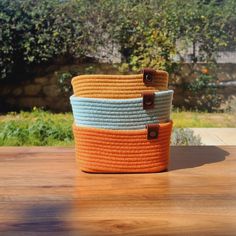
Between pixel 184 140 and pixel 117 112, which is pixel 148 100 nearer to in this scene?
pixel 117 112

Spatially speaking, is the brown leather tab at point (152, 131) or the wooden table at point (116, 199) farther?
the brown leather tab at point (152, 131)

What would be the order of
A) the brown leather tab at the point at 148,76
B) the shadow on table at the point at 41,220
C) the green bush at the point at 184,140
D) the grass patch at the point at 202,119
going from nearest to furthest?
1. the shadow on table at the point at 41,220
2. the brown leather tab at the point at 148,76
3. the green bush at the point at 184,140
4. the grass patch at the point at 202,119

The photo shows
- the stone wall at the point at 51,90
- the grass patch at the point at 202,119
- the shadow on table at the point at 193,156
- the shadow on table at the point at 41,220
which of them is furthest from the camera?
the stone wall at the point at 51,90

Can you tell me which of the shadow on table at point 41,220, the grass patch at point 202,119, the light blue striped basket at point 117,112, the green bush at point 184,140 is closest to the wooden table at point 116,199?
the shadow on table at point 41,220

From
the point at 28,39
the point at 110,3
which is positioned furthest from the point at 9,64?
the point at 110,3

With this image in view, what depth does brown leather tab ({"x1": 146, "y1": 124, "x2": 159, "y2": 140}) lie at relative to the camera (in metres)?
1.01

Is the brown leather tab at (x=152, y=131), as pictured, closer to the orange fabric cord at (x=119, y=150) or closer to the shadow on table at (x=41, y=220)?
the orange fabric cord at (x=119, y=150)

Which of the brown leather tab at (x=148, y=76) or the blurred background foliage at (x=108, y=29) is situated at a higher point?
the blurred background foliage at (x=108, y=29)

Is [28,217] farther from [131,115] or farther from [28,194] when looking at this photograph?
[131,115]

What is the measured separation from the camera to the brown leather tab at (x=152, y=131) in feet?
3.32

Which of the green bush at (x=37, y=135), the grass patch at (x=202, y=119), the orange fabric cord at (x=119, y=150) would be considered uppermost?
the orange fabric cord at (x=119, y=150)

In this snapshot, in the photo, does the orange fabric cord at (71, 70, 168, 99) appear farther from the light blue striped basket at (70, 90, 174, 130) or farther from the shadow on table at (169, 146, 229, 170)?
the shadow on table at (169, 146, 229, 170)

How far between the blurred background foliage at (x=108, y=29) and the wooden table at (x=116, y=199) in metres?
4.50

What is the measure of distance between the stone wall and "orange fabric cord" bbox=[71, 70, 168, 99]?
4.72 m
